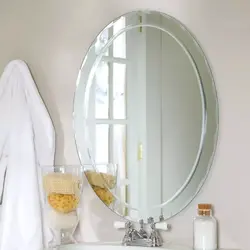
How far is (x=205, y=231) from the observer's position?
1602 millimetres

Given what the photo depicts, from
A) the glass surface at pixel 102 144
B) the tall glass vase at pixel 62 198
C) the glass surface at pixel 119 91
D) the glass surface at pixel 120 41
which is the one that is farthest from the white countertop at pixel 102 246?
the glass surface at pixel 120 41

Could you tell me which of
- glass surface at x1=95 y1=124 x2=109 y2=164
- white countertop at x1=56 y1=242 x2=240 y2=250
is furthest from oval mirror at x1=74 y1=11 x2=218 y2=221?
white countertop at x1=56 y1=242 x2=240 y2=250

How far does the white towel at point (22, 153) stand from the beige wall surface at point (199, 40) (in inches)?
2.4

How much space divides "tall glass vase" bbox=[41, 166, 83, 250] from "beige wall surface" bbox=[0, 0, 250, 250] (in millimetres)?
149

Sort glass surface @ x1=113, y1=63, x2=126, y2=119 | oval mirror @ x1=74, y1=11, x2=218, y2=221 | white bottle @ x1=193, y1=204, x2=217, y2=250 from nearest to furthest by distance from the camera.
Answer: white bottle @ x1=193, y1=204, x2=217, y2=250
oval mirror @ x1=74, y1=11, x2=218, y2=221
glass surface @ x1=113, y1=63, x2=126, y2=119

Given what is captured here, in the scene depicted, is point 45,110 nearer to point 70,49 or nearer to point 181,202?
point 70,49

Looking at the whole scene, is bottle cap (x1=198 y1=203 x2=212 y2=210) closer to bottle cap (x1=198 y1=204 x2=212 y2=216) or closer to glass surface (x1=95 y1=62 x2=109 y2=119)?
bottle cap (x1=198 y1=204 x2=212 y2=216)

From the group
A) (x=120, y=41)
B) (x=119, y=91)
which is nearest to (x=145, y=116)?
(x=119, y=91)

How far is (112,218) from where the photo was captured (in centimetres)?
188

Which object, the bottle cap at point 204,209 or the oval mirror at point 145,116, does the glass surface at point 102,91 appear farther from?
the bottle cap at point 204,209

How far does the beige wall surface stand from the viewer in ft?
5.39

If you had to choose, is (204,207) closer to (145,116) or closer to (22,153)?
(145,116)

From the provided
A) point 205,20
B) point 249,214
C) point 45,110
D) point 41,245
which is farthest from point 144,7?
point 41,245

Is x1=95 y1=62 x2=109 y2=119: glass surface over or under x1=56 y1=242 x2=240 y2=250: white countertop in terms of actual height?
over
